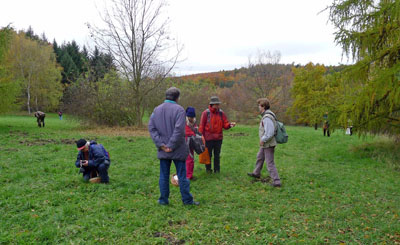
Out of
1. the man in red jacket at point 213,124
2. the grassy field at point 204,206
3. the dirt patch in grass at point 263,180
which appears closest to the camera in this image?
the grassy field at point 204,206

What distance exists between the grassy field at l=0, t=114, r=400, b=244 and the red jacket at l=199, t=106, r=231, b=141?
39.0 inches

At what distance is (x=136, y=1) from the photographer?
57.7 ft

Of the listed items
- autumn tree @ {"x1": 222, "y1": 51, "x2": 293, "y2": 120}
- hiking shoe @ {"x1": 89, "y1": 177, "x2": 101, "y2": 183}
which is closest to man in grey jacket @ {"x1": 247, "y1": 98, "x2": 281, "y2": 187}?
hiking shoe @ {"x1": 89, "y1": 177, "x2": 101, "y2": 183}

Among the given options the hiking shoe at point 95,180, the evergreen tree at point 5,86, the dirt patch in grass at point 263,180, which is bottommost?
the dirt patch in grass at point 263,180

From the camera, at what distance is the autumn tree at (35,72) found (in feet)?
137

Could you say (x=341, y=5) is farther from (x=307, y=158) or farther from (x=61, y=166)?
(x=61, y=166)

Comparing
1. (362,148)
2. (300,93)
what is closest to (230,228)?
(362,148)

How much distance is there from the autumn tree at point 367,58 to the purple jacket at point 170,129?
576 cm

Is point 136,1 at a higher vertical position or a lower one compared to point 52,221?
higher

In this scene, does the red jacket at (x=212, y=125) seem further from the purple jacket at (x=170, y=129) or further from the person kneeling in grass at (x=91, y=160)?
the person kneeling in grass at (x=91, y=160)

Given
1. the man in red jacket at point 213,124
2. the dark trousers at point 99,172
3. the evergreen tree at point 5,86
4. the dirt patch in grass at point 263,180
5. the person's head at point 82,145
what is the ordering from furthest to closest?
the evergreen tree at point 5,86
the man in red jacket at point 213,124
the dirt patch in grass at point 263,180
the dark trousers at point 99,172
the person's head at point 82,145

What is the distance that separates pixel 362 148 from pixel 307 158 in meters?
2.48

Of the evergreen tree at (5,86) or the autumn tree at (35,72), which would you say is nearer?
the evergreen tree at (5,86)

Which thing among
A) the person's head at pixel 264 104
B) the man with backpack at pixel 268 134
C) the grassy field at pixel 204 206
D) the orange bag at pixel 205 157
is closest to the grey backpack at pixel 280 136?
the man with backpack at pixel 268 134
